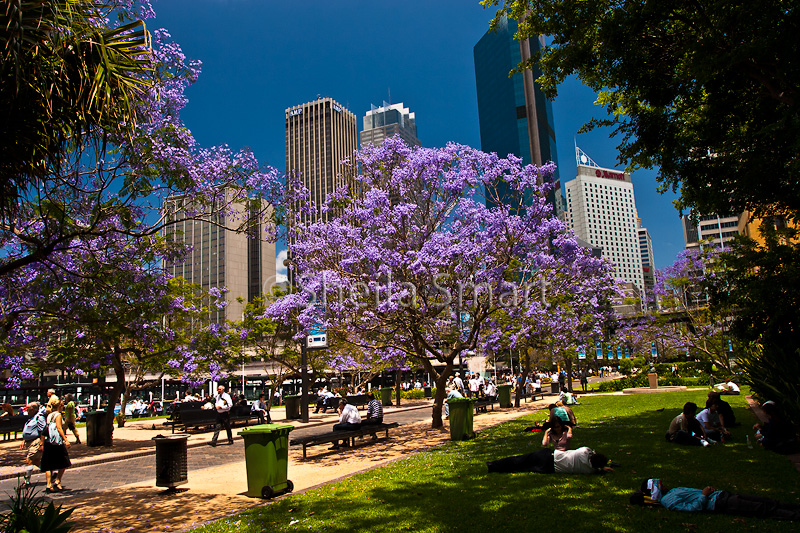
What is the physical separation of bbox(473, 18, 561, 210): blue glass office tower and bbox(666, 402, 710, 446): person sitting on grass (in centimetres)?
13426

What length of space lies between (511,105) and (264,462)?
150153 mm

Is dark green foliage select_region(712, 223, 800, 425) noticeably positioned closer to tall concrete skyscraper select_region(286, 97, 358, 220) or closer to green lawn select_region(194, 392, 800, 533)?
green lawn select_region(194, 392, 800, 533)

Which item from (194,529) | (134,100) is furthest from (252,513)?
(134,100)

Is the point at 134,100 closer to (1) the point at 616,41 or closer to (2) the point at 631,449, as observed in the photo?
(1) the point at 616,41

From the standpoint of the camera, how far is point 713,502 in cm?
566

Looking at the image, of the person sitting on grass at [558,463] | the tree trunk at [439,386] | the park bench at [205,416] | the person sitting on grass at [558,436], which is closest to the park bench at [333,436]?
the tree trunk at [439,386]

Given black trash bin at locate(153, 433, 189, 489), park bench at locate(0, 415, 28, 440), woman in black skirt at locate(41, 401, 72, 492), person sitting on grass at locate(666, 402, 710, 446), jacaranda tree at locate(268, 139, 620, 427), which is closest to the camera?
black trash bin at locate(153, 433, 189, 489)

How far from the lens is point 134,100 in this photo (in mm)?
6812

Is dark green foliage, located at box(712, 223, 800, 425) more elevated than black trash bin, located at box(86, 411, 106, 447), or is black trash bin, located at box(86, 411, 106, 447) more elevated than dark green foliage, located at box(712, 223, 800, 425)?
dark green foliage, located at box(712, 223, 800, 425)

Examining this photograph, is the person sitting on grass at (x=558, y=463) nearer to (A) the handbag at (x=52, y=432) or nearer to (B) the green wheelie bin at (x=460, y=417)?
(B) the green wheelie bin at (x=460, y=417)

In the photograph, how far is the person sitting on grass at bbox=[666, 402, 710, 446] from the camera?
9.95 metres

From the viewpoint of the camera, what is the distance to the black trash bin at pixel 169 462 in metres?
8.91

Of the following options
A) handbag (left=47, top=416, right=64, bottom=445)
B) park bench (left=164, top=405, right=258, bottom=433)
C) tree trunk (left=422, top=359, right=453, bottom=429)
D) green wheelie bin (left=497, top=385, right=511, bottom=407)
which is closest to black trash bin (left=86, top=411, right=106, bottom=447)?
park bench (left=164, top=405, right=258, bottom=433)

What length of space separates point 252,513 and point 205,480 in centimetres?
366
